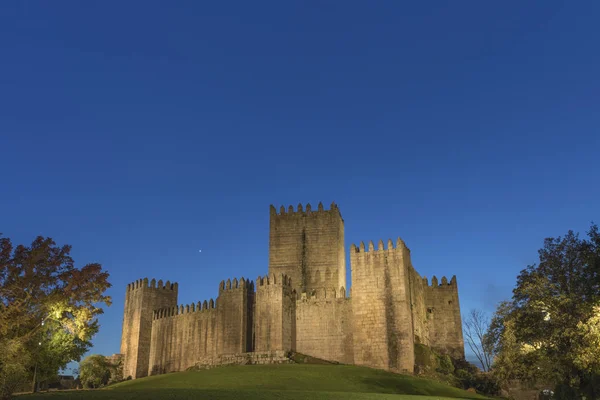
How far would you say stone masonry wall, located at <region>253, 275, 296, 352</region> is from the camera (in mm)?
44625

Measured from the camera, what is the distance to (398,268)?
42.3 metres

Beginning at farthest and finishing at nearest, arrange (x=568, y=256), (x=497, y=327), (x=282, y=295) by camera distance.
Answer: (x=282, y=295) < (x=497, y=327) < (x=568, y=256)

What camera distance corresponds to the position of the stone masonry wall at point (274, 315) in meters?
44.6

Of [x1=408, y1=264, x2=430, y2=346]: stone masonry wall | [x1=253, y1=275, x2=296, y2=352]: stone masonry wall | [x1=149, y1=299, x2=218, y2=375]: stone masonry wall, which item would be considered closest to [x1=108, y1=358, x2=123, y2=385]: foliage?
[x1=149, y1=299, x2=218, y2=375]: stone masonry wall

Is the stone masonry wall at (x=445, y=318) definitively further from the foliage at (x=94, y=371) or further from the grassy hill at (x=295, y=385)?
the foliage at (x=94, y=371)

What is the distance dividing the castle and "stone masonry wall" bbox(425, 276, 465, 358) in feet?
0.29

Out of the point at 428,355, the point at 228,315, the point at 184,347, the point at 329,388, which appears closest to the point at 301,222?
the point at 228,315

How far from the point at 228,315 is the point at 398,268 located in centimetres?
1591

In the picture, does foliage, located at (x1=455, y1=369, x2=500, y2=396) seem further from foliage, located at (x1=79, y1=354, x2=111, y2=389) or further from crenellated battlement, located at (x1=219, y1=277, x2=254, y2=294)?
foliage, located at (x1=79, y1=354, x2=111, y2=389)

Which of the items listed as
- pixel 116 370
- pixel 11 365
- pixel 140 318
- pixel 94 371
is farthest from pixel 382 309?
pixel 94 371

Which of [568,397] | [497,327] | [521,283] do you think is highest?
[521,283]

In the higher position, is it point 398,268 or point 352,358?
point 398,268

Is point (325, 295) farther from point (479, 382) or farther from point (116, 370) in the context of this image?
point (116, 370)

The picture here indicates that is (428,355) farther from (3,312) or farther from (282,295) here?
(3,312)
